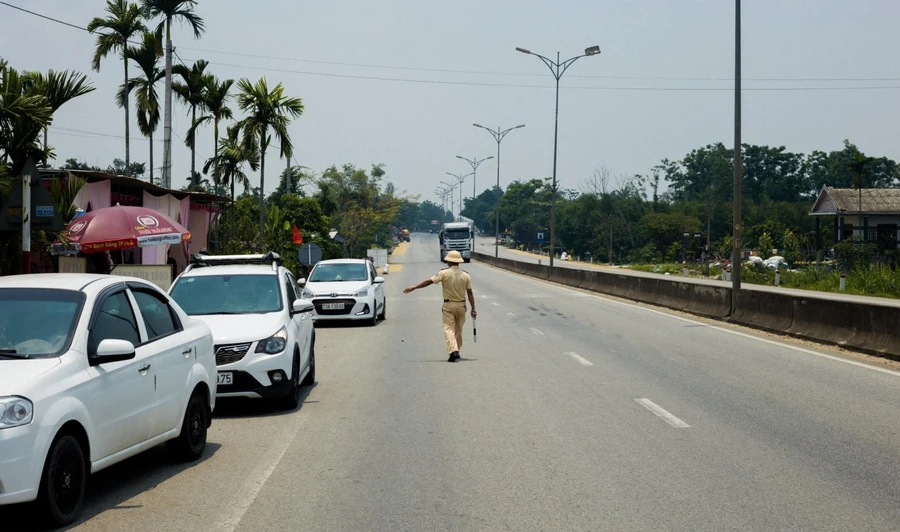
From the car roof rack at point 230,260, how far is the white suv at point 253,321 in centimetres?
1

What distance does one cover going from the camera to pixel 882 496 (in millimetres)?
6746

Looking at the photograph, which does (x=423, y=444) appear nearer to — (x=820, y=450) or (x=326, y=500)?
(x=326, y=500)

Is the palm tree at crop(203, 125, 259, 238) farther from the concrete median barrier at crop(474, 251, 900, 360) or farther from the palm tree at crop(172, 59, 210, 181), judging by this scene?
the concrete median barrier at crop(474, 251, 900, 360)

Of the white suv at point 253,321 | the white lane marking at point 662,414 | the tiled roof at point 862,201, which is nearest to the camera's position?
the white lane marking at point 662,414

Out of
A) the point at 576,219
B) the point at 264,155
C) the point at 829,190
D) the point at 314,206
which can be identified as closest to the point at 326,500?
the point at 264,155

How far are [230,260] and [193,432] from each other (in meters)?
5.22

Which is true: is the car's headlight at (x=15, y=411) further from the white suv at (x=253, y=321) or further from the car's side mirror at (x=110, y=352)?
the white suv at (x=253, y=321)

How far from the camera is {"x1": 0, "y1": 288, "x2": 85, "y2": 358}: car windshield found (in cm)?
641

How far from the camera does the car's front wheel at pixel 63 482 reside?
227 inches

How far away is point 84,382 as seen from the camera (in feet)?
20.6

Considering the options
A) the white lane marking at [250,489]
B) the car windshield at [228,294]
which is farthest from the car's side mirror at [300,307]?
the white lane marking at [250,489]

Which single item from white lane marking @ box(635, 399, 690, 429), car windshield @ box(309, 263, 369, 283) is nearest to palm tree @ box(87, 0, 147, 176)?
car windshield @ box(309, 263, 369, 283)

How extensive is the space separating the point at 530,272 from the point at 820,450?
5284 centimetres

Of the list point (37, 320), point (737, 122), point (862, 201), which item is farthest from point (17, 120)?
point (862, 201)
